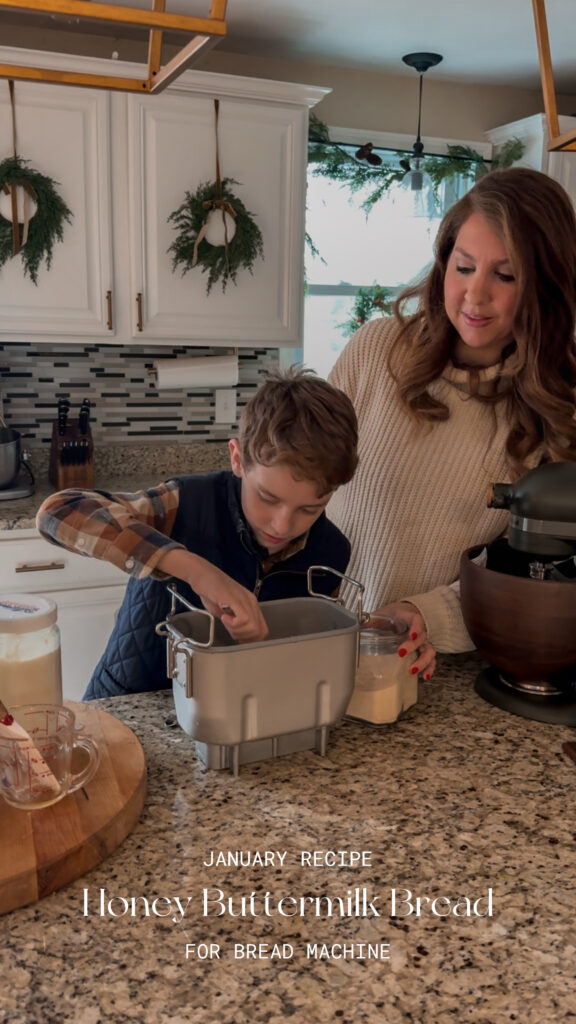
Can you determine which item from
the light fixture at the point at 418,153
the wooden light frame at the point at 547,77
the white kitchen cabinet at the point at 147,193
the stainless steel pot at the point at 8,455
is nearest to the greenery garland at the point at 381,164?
the light fixture at the point at 418,153

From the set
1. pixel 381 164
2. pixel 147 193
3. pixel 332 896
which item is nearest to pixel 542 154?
pixel 381 164

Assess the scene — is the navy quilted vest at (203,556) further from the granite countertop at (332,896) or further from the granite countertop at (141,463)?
the granite countertop at (141,463)

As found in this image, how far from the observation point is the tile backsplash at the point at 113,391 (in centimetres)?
289

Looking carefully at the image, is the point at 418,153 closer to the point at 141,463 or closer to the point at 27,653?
the point at 141,463

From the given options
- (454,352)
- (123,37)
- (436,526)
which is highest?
(123,37)

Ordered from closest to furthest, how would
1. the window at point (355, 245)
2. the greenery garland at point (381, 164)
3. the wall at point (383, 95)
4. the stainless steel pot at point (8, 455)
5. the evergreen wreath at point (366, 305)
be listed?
the stainless steel pot at point (8, 455)
the wall at point (383, 95)
the greenery garland at point (381, 164)
the window at point (355, 245)
the evergreen wreath at point (366, 305)

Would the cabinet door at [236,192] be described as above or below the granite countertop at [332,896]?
above

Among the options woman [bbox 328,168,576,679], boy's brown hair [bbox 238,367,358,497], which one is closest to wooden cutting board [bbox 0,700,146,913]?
boy's brown hair [bbox 238,367,358,497]

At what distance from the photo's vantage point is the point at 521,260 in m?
1.26

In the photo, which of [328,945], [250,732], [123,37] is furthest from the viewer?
[123,37]

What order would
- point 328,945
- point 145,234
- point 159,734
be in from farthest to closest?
point 145,234, point 159,734, point 328,945

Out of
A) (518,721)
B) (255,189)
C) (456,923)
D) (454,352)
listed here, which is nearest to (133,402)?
(255,189)

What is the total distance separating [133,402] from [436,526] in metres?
1.84

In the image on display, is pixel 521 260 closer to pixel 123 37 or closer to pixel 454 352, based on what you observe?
pixel 454 352
